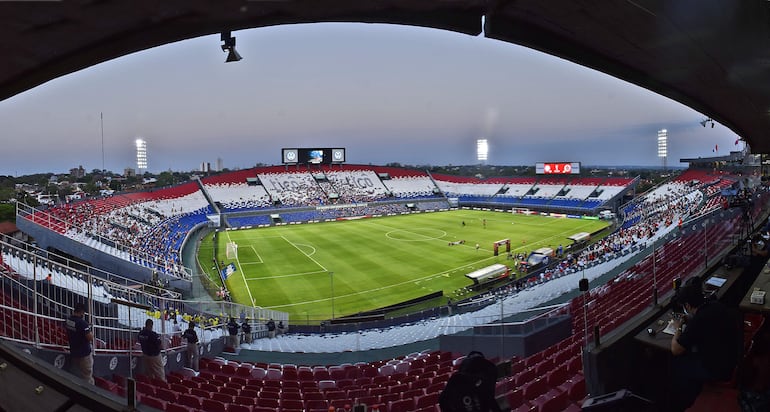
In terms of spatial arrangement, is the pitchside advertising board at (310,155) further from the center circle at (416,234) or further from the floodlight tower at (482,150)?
the floodlight tower at (482,150)

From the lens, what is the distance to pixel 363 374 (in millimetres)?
9719

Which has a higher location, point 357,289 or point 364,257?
point 364,257

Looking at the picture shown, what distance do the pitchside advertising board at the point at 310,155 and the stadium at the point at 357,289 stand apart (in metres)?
8.75

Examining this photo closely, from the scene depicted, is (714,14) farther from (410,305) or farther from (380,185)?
(380,185)

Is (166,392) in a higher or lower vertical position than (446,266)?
higher

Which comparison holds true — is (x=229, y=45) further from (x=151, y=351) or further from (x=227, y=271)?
(x=227, y=271)

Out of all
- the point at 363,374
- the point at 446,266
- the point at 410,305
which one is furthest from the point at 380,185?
the point at 363,374

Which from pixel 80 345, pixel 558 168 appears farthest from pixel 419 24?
pixel 558 168

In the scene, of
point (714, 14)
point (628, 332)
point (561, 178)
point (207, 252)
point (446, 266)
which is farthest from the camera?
point (561, 178)

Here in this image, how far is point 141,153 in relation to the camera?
265 ft

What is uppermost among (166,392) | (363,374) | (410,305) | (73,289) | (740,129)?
(740,129)

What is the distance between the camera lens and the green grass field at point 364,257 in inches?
950

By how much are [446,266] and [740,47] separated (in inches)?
1075

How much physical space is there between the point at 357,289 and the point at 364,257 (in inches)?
347
